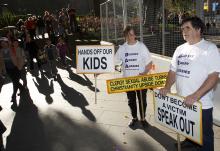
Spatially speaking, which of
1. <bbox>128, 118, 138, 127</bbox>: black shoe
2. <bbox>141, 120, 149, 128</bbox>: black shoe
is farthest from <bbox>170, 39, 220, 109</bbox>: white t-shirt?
<bbox>128, 118, 138, 127</bbox>: black shoe

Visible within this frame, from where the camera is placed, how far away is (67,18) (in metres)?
22.0

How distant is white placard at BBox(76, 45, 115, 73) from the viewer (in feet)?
26.1

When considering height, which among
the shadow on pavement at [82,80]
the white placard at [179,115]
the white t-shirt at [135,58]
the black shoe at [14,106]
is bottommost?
the black shoe at [14,106]

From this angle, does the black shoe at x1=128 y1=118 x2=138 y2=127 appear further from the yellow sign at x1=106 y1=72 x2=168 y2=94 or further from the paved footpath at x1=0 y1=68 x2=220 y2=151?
the yellow sign at x1=106 y1=72 x2=168 y2=94

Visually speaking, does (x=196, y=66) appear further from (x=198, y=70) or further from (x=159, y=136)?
(x=159, y=136)

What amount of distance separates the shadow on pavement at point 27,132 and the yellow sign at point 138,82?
1671 mm

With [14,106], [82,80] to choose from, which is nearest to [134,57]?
[14,106]

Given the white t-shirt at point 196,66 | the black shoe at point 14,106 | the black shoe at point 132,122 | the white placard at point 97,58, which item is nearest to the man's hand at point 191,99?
the white t-shirt at point 196,66

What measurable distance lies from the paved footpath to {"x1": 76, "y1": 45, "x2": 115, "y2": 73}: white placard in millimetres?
1011

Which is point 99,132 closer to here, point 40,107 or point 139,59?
point 139,59

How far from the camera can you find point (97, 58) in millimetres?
8047

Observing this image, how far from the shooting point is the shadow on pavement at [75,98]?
8.07 meters

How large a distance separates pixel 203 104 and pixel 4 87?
861cm

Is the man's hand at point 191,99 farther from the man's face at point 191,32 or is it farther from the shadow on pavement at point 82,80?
the shadow on pavement at point 82,80
